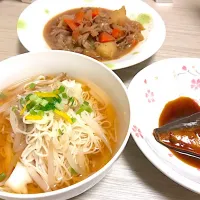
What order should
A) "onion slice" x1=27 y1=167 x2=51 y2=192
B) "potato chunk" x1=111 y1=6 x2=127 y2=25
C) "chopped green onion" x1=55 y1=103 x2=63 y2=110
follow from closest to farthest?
"onion slice" x1=27 y1=167 x2=51 y2=192, "chopped green onion" x1=55 y1=103 x2=63 y2=110, "potato chunk" x1=111 y1=6 x2=127 y2=25

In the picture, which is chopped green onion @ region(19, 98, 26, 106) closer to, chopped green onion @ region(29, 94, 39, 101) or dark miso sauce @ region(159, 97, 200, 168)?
chopped green onion @ region(29, 94, 39, 101)

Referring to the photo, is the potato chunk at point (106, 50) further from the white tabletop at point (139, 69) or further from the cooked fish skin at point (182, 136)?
the cooked fish skin at point (182, 136)

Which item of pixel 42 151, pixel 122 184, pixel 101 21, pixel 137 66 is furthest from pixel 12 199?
pixel 101 21

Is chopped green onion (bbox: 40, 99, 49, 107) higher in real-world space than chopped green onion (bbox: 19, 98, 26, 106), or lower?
higher

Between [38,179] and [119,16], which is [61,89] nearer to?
[38,179]

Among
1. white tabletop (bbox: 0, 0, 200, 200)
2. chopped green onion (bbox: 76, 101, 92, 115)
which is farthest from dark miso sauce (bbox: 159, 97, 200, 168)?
chopped green onion (bbox: 76, 101, 92, 115)

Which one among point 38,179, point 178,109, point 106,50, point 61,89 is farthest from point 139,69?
point 38,179
